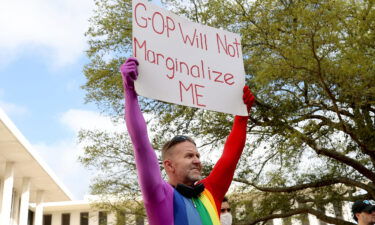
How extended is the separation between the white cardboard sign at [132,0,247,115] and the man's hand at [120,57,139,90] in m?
0.09

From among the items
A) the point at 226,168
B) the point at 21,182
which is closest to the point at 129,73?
the point at 226,168

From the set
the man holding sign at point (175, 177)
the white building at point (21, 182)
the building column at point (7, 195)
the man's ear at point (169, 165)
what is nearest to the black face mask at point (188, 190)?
the man holding sign at point (175, 177)

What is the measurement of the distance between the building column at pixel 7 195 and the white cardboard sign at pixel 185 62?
73.6 feet

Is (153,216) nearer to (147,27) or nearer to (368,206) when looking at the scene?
(147,27)

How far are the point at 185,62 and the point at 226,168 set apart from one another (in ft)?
2.35

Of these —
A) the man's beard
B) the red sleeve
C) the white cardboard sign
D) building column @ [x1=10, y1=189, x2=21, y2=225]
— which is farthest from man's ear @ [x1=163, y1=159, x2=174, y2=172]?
building column @ [x1=10, y1=189, x2=21, y2=225]

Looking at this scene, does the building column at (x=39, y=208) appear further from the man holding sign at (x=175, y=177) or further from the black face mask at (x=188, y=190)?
the black face mask at (x=188, y=190)

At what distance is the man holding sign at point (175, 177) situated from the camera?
2.26 metres

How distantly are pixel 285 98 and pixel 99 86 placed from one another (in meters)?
4.57

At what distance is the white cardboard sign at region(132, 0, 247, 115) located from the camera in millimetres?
2762

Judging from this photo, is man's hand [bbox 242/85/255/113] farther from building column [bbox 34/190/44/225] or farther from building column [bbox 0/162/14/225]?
building column [bbox 34/190/44/225]

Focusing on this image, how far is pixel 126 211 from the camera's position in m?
14.4

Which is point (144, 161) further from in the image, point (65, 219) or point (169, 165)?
point (65, 219)

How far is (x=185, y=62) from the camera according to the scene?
2975 millimetres
